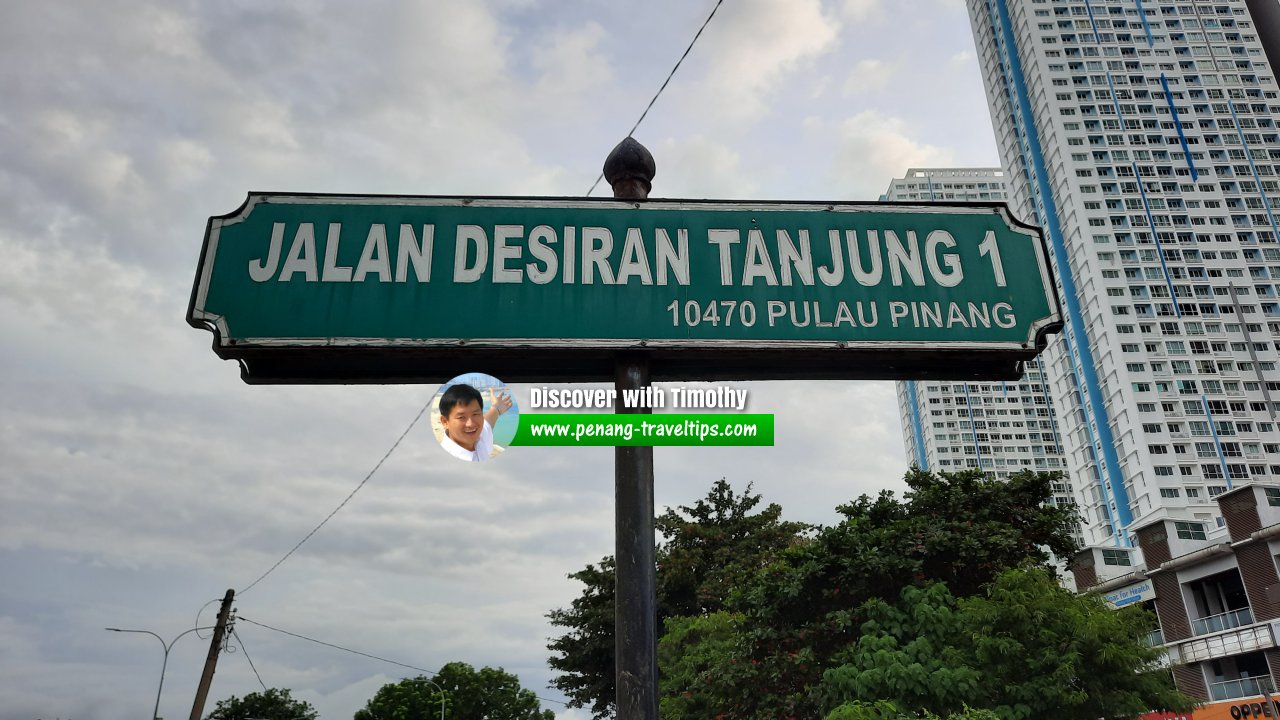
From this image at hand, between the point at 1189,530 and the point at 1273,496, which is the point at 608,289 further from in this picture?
the point at 1189,530

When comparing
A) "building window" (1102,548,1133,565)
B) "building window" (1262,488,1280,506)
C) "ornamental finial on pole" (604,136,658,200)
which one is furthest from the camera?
"building window" (1102,548,1133,565)

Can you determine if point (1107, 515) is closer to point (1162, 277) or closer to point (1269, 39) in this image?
point (1162, 277)

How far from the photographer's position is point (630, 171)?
3.55 metres

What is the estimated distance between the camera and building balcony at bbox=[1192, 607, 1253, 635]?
2992 centimetres

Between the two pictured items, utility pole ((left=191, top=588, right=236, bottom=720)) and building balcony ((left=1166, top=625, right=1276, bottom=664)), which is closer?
utility pole ((left=191, top=588, right=236, bottom=720))

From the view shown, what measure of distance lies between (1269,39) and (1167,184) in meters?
109

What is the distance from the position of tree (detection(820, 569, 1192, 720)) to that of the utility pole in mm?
16470

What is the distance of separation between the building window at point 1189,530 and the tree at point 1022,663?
2408 centimetres

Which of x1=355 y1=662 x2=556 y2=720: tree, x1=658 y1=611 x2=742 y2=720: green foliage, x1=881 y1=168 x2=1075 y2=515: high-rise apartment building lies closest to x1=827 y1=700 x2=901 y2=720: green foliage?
x1=658 y1=611 x2=742 y2=720: green foliage

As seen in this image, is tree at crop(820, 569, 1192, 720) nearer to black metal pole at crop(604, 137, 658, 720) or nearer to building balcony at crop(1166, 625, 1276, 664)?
black metal pole at crop(604, 137, 658, 720)

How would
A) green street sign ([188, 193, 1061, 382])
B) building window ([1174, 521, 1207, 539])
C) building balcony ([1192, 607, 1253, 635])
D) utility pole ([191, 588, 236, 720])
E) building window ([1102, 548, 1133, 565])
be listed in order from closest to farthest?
green street sign ([188, 193, 1061, 382]), utility pole ([191, 588, 236, 720]), building balcony ([1192, 607, 1253, 635]), building window ([1174, 521, 1207, 539]), building window ([1102, 548, 1133, 565])

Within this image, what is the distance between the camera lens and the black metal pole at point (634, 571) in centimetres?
263

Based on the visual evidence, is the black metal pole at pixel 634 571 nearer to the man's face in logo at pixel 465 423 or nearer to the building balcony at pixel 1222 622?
the man's face in logo at pixel 465 423

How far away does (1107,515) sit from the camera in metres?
81.9
